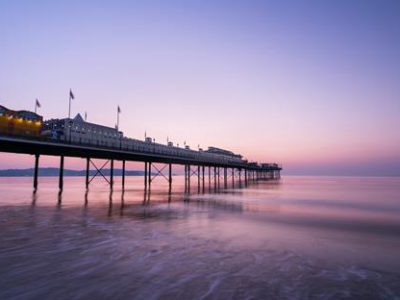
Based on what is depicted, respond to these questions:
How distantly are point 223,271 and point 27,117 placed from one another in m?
35.0

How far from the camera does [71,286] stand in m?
7.39

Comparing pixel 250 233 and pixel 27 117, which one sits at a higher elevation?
pixel 27 117

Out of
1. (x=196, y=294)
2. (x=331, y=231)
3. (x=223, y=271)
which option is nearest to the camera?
(x=196, y=294)

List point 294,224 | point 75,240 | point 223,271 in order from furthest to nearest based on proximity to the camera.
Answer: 1. point 294,224
2. point 75,240
3. point 223,271

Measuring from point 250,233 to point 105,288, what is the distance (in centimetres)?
928

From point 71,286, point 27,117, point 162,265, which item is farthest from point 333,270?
point 27,117

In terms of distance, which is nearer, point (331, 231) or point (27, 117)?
point (331, 231)

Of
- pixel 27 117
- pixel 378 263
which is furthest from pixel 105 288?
pixel 27 117

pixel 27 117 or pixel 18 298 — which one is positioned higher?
pixel 27 117

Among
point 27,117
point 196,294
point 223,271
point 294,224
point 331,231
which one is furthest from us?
point 27,117

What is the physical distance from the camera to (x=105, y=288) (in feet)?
24.0

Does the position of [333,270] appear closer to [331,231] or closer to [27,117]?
[331,231]

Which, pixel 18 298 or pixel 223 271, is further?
pixel 223 271

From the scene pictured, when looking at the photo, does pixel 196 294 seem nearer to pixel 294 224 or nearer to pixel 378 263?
pixel 378 263
